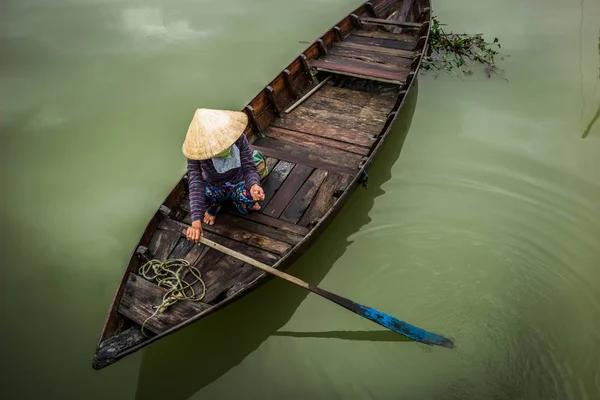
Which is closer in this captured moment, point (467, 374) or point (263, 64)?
point (467, 374)

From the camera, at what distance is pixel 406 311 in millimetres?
4410

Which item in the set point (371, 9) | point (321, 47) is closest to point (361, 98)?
point (321, 47)

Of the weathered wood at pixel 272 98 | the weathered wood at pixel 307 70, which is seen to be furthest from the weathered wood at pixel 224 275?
the weathered wood at pixel 307 70

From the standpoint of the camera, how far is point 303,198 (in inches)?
189

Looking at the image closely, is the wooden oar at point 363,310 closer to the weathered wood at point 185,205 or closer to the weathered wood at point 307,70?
the weathered wood at point 185,205

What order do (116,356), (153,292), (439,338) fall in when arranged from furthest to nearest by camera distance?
(439,338), (153,292), (116,356)

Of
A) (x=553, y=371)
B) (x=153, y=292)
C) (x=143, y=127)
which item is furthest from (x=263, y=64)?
(x=553, y=371)

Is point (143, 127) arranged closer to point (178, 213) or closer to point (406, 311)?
point (178, 213)

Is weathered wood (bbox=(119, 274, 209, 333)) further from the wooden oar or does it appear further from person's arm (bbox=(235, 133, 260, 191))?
person's arm (bbox=(235, 133, 260, 191))

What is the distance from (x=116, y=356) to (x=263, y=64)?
232 inches

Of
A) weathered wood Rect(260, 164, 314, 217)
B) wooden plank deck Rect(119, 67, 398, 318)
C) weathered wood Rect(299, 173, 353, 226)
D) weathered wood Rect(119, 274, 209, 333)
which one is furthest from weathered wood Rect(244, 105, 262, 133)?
weathered wood Rect(119, 274, 209, 333)

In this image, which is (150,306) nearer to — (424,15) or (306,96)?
(306,96)

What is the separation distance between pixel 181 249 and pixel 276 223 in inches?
41.1

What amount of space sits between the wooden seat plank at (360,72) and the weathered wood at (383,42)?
1.03m
